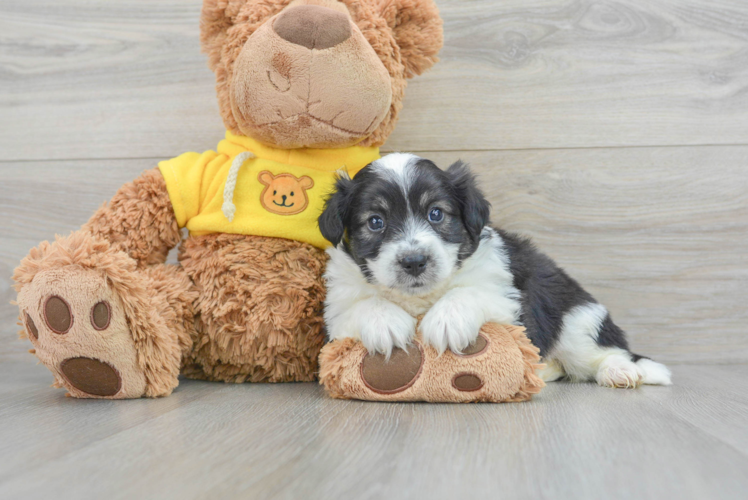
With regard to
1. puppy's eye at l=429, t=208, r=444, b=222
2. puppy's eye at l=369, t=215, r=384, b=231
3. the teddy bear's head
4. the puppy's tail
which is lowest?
the puppy's tail

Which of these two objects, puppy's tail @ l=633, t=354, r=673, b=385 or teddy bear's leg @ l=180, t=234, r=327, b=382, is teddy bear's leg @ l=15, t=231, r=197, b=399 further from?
puppy's tail @ l=633, t=354, r=673, b=385

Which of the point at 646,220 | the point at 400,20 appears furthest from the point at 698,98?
the point at 400,20

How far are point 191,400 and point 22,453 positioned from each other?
53cm

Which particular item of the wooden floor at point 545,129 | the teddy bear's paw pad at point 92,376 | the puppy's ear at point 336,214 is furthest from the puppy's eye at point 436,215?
the teddy bear's paw pad at point 92,376

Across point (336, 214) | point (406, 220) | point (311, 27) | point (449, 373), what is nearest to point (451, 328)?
point (449, 373)

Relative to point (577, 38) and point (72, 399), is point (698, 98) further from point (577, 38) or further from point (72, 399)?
point (72, 399)

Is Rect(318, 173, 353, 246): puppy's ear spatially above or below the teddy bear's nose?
below

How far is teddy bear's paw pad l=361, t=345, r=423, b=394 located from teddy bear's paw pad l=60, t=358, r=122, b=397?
2.32 feet

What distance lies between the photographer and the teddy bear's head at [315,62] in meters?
1.74

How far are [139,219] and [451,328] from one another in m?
1.07

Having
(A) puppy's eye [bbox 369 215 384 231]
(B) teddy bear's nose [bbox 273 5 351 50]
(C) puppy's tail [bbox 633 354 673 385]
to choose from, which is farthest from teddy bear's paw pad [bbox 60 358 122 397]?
(C) puppy's tail [bbox 633 354 673 385]

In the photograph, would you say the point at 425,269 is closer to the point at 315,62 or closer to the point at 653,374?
the point at 315,62

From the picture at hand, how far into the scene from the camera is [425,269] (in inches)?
62.4

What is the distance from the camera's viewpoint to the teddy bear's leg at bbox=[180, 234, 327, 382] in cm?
188
